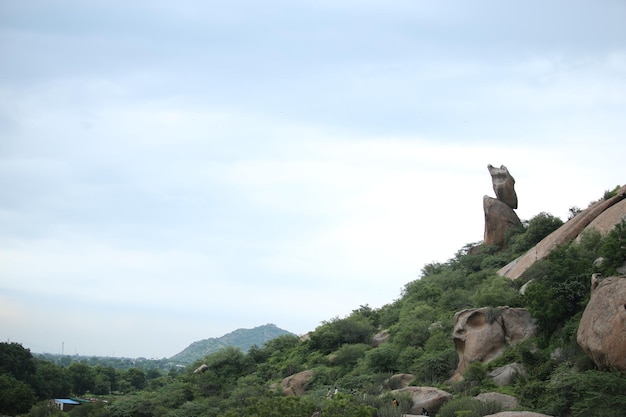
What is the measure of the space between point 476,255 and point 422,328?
14825mm

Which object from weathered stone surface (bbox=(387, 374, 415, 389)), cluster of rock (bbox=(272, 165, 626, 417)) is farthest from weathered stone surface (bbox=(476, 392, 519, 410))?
weathered stone surface (bbox=(387, 374, 415, 389))

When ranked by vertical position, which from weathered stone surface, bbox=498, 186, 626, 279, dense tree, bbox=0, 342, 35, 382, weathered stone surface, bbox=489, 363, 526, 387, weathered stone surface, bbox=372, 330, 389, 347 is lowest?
weathered stone surface, bbox=489, 363, 526, 387

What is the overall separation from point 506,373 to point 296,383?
55.0ft

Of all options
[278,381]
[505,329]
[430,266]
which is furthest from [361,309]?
[505,329]

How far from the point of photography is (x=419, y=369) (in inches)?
1227

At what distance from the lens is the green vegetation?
73.2 feet

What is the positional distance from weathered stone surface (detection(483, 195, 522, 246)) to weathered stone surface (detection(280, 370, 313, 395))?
1903cm

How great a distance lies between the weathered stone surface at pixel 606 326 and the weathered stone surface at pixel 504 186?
29410 mm

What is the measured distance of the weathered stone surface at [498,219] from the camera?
1949 inches

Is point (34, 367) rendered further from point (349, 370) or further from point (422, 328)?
point (422, 328)

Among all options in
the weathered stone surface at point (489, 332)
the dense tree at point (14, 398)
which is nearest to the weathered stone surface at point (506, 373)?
the weathered stone surface at point (489, 332)

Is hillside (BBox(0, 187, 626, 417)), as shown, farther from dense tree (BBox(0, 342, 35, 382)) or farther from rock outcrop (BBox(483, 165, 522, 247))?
dense tree (BBox(0, 342, 35, 382))

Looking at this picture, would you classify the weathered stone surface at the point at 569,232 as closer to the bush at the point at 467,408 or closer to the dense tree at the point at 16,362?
the bush at the point at 467,408

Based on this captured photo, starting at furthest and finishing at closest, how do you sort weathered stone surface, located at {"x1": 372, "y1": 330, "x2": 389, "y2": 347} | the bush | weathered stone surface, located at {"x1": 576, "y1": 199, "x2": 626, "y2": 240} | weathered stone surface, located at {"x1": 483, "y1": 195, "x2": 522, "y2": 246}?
weathered stone surface, located at {"x1": 483, "y1": 195, "x2": 522, "y2": 246} → weathered stone surface, located at {"x1": 372, "y1": 330, "x2": 389, "y2": 347} → weathered stone surface, located at {"x1": 576, "y1": 199, "x2": 626, "y2": 240} → the bush
